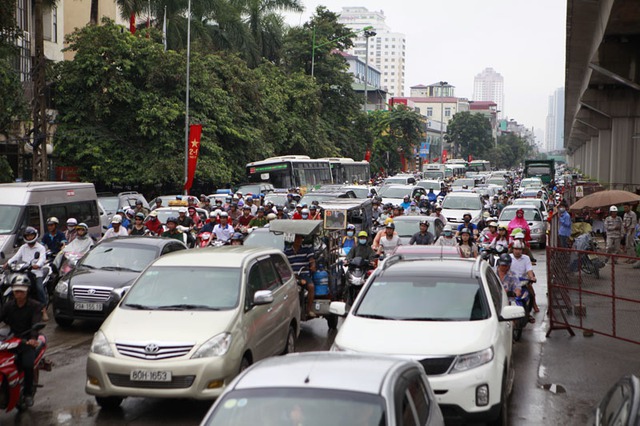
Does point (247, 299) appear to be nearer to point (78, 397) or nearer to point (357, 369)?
point (78, 397)

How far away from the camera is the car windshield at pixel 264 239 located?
1546 cm

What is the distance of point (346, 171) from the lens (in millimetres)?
52156

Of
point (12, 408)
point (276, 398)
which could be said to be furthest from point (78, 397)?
point (276, 398)

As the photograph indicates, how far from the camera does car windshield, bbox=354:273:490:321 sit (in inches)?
344

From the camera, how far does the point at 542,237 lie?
2939cm

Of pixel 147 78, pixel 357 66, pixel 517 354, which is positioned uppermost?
pixel 357 66

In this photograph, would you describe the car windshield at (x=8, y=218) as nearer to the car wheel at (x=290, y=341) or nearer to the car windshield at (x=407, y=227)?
the car wheel at (x=290, y=341)

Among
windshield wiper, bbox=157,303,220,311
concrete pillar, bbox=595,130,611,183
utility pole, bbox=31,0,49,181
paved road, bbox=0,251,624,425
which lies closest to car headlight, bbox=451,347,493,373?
paved road, bbox=0,251,624,425

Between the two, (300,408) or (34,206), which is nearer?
(300,408)

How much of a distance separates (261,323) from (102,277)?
16.8 ft

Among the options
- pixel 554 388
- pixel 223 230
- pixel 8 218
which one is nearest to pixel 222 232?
pixel 223 230

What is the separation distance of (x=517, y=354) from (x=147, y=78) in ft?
98.5

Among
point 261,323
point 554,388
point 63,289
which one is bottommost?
point 554,388

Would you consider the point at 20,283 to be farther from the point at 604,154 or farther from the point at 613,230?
the point at 604,154
